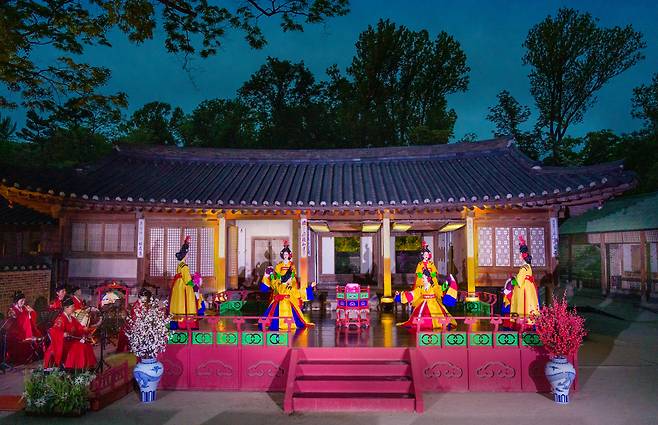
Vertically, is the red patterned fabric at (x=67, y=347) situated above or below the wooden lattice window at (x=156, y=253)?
below

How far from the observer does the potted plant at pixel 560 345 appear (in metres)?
7.84

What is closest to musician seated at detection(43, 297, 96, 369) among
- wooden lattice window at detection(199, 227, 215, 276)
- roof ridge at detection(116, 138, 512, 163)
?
wooden lattice window at detection(199, 227, 215, 276)

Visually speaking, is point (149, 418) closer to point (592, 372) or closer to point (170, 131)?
point (592, 372)

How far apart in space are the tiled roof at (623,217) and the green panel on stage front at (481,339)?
15276mm

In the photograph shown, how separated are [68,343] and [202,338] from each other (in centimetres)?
231

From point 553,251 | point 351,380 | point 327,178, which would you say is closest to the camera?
point 351,380

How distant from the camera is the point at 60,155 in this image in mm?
31172

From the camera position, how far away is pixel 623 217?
22109mm

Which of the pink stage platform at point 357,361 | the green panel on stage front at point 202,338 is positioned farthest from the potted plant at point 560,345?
the green panel on stage front at point 202,338

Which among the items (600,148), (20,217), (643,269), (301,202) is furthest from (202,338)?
(600,148)

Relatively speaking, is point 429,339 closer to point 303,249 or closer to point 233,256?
point 303,249

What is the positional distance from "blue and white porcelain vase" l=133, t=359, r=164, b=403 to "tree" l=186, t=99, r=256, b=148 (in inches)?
1202

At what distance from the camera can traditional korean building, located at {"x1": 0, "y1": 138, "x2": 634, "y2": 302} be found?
12.5 metres

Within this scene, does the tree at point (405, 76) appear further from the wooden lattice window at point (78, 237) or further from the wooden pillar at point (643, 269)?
the wooden lattice window at point (78, 237)
